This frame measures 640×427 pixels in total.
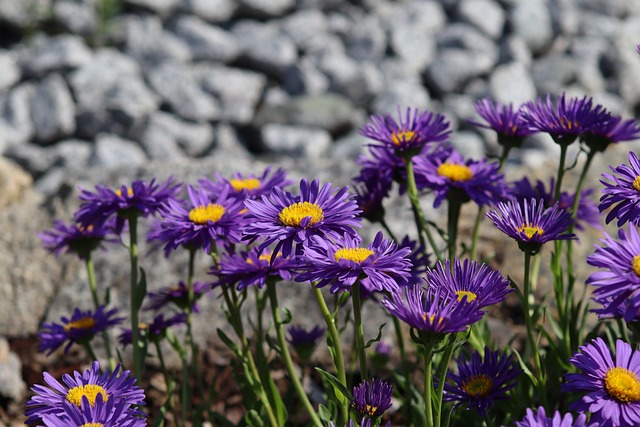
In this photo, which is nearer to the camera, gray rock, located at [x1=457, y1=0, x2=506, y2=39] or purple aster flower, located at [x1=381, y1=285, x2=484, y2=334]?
purple aster flower, located at [x1=381, y1=285, x2=484, y2=334]

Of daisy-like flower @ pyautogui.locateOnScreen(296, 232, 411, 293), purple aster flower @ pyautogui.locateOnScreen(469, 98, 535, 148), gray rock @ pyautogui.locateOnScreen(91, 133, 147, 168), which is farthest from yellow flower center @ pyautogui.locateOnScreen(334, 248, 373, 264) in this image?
gray rock @ pyautogui.locateOnScreen(91, 133, 147, 168)

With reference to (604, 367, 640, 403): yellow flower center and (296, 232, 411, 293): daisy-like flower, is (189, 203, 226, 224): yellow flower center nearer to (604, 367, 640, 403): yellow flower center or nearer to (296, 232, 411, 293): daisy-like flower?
(296, 232, 411, 293): daisy-like flower

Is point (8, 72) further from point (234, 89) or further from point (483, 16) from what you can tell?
point (483, 16)

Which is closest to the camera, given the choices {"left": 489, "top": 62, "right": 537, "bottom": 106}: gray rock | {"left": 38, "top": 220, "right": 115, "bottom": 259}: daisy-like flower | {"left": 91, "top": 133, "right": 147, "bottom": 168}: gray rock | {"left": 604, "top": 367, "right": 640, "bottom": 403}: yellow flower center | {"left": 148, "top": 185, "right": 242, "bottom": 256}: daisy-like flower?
{"left": 604, "top": 367, "right": 640, "bottom": 403}: yellow flower center

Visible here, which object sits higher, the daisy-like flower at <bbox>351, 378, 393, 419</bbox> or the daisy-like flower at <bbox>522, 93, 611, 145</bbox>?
the daisy-like flower at <bbox>522, 93, 611, 145</bbox>

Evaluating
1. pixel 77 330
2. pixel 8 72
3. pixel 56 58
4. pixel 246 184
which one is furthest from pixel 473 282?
pixel 8 72

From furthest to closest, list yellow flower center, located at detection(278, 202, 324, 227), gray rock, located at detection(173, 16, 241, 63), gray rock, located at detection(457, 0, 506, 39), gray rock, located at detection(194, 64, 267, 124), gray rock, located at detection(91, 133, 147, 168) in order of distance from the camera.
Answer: gray rock, located at detection(457, 0, 506, 39) → gray rock, located at detection(173, 16, 241, 63) → gray rock, located at detection(194, 64, 267, 124) → gray rock, located at detection(91, 133, 147, 168) → yellow flower center, located at detection(278, 202, 324, 227)
